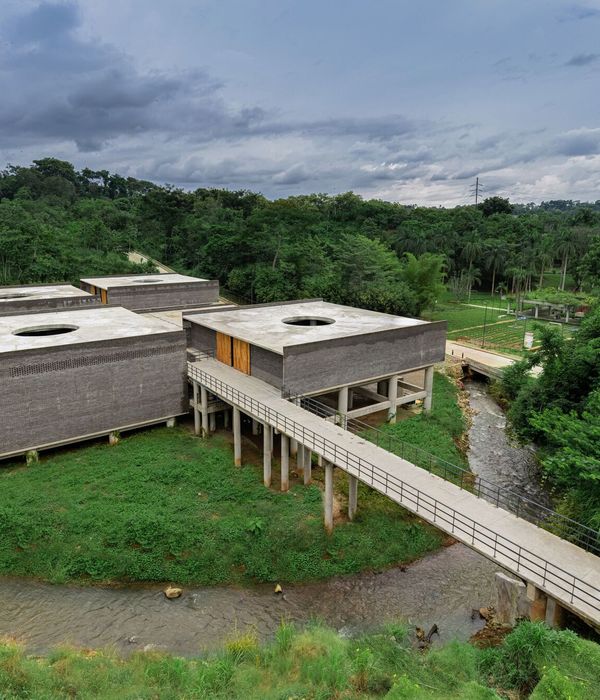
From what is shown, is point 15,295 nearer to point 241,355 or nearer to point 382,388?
point 241,355

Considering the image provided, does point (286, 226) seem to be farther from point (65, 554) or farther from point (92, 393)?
point (65, 554)

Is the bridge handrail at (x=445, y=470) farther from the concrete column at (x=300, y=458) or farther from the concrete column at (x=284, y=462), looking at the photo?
the concrete column at (x=284, y=462)

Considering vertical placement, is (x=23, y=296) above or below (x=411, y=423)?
above

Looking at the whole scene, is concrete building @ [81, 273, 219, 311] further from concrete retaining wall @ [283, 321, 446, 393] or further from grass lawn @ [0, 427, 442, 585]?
concrete retaining wall @ [283, 321, 446, 393]

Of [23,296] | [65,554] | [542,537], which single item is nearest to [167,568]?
[65,554]

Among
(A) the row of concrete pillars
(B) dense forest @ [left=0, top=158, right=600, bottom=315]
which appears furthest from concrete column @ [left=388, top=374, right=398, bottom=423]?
(B) dense forest @ [left=0, top=158, right=600, bottom=315]

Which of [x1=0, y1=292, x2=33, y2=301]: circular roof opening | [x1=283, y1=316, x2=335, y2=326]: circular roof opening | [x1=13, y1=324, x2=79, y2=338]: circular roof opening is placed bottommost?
[x1=13, y1=324, x2=79, y2=338]: circular roof opening

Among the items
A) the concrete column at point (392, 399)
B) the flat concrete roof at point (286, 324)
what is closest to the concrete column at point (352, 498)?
the flat concrete roof at point (286, 324)

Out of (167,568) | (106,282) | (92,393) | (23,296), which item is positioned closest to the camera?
(167,568)
